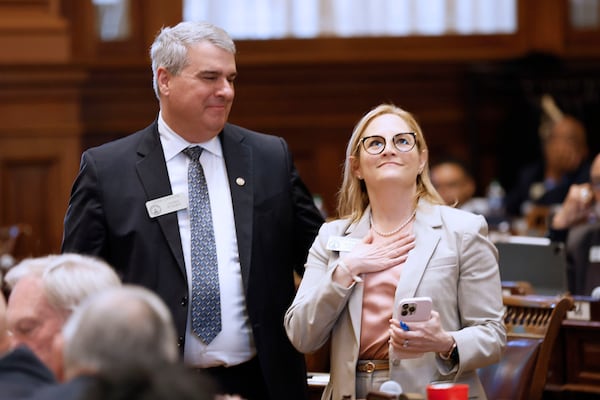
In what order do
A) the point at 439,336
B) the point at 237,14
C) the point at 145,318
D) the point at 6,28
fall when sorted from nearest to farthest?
the point at 145,318, the point at 439,336, the point at 6,28, the point at 237,14

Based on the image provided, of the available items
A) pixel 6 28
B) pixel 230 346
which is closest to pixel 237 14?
pixel 6 28

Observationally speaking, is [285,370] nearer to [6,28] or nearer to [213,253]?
[213,253]

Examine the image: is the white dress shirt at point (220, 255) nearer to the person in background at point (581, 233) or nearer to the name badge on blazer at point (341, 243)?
the name badge on blazer at point (341, 243)

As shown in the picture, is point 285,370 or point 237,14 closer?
point 285,370

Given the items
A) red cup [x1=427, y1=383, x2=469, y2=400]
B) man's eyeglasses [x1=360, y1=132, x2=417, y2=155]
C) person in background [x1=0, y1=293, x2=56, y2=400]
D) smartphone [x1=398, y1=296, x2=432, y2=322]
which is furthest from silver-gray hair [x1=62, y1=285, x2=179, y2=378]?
man's eyeglasses [x1=360, y1=132, x2=417, y2=155]

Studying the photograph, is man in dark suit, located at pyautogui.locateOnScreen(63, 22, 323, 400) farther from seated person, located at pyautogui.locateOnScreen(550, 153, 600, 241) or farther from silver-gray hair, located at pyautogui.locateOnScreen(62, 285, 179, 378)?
seated person, located at pyautogui.locateOnScreen(550, 153, 600, 241)

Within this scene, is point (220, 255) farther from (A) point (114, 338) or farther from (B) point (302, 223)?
(A) point (114, 338)

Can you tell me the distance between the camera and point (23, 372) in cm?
258

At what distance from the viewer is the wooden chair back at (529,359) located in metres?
3.88

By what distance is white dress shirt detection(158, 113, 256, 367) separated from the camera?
146 inches

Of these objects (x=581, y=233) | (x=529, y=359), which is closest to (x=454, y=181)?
(x=581, y=233)

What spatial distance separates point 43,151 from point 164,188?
17.8ft

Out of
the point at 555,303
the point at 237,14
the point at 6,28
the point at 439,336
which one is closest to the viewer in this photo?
the point at 439,336

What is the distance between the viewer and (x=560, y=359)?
468 centimetres
